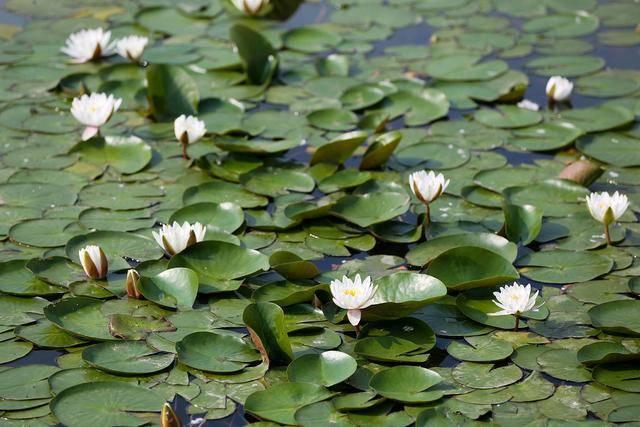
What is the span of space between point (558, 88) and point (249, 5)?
2307 mm

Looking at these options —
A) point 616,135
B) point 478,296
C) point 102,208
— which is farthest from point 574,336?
point 102,208

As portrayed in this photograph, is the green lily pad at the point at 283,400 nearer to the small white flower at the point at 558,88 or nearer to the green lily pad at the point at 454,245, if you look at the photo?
the green lily pad at the point at 454,245

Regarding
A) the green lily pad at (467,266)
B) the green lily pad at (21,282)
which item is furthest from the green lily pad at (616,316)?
the green lily pad at (21,282)

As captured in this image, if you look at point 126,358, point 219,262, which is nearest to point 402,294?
point 219,262

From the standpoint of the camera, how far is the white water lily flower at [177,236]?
389 cm

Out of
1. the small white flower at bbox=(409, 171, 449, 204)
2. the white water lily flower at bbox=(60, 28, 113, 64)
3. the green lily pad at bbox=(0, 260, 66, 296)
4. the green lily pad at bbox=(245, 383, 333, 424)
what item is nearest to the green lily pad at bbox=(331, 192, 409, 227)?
the small white flower at bbox=(409, 171, 449, 204)

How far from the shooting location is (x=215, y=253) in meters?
3.92

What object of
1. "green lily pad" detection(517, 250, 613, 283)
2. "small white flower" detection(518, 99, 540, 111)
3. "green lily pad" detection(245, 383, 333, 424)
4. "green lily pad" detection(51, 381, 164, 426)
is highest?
"small white flower" detection(518, 99, 540, 111)

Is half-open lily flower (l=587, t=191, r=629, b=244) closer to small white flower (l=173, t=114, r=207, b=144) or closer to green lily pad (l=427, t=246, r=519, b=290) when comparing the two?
green lily pad (l=427, t=246, r=519, b=290)

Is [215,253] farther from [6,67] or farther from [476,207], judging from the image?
[6,67]

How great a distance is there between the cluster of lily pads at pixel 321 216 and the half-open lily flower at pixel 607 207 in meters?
0.01

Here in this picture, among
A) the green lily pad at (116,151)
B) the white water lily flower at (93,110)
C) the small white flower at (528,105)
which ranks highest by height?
the white water lily flower at (93,110)

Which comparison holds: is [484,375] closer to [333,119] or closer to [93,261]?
[93,261]

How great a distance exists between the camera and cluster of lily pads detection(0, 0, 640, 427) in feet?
10.8
